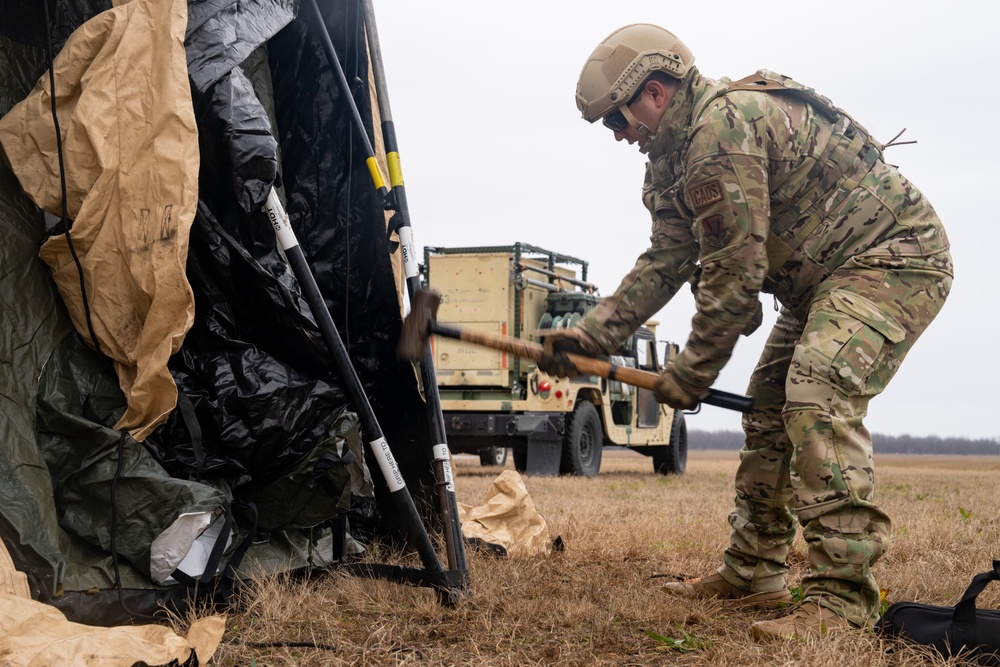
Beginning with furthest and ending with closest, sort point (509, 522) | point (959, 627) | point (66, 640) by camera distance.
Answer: point (509, 522), point (959, 627), point (66, 640)

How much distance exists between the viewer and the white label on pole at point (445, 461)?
343cm

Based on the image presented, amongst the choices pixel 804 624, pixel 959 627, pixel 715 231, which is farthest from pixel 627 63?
pixel 959 627

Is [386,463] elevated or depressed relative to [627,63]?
depressed

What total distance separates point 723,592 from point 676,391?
94 cm

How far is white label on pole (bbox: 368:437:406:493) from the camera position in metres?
3.28

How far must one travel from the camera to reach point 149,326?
111 inches

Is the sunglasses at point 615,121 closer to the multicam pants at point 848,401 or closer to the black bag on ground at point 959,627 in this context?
the multicam pants at point 848,401

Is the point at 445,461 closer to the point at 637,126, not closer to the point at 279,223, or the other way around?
the point at 279,223

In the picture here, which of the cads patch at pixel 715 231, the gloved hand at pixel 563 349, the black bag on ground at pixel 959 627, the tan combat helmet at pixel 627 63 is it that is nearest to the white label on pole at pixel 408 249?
the gloved hand at pixel 563 349

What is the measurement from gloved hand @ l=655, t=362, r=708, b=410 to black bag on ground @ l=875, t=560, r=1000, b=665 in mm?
877

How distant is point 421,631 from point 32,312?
1.59 metres

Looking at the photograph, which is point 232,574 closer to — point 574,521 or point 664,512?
point 574,521

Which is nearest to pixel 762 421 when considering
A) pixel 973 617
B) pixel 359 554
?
pixel 973 617

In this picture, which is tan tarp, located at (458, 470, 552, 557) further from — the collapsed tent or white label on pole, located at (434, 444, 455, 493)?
the collapsed tent
